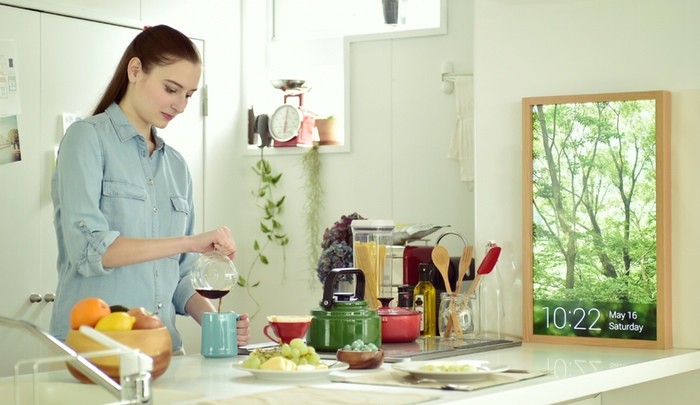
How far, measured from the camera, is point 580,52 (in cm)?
325

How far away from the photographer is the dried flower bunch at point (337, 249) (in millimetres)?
3951

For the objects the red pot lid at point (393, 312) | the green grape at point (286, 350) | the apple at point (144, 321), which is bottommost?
the green grape at point (286, 350)

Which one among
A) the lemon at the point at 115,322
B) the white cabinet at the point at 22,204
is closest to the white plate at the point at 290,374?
the lemon at the point at 115,322

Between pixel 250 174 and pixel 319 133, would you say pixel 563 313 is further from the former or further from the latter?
pixel 250 174

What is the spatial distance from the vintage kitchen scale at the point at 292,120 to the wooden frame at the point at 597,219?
5.48 ft

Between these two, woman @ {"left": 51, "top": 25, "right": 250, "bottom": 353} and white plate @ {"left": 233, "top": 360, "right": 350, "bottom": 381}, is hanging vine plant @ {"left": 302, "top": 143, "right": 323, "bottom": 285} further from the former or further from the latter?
white plate @ {"left": 233, "top": 360, "right": 350, "bottom": 381}

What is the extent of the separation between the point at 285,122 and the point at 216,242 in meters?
2.18

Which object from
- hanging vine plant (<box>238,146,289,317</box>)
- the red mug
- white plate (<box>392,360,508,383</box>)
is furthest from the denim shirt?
hanging vine plant (<box>238,146,289,317</box>)

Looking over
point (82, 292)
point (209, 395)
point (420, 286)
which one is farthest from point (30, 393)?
point (420, 286)

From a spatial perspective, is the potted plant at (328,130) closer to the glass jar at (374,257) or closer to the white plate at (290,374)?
the glass jar at (374,257)

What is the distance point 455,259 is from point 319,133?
1385 mm

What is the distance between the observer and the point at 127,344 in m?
2.10

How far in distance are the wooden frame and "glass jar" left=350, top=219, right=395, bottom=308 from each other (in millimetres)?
450

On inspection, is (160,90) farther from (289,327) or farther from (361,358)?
(361,358)
